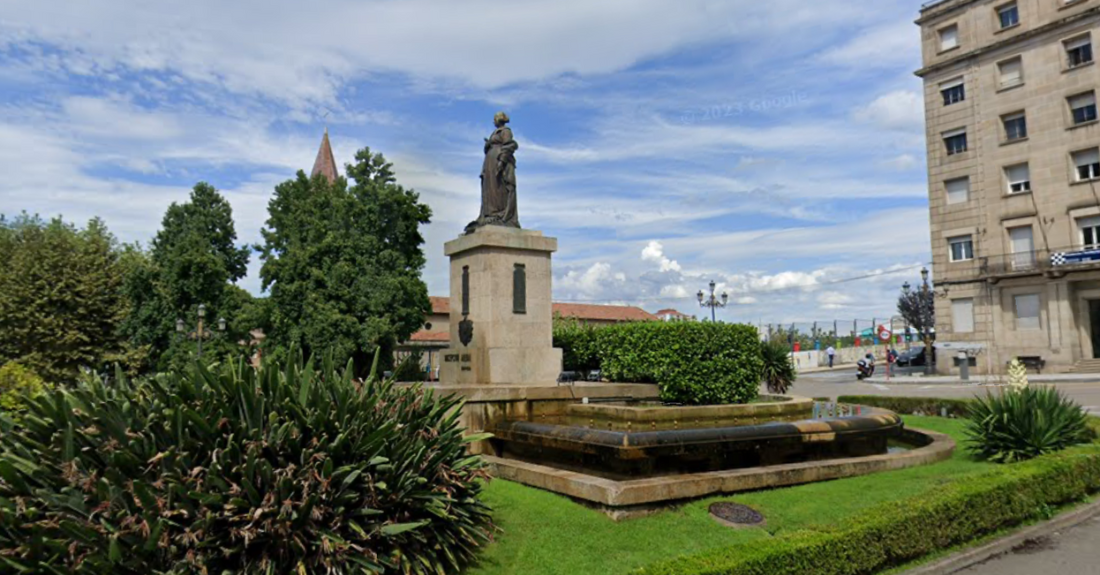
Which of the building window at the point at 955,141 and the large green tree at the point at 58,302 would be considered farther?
the building window at the point at 955,141

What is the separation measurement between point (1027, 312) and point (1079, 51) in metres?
12.4

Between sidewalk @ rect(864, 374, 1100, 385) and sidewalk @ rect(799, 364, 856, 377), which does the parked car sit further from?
sidewalk @ rect(864, 374, 1100, 385)

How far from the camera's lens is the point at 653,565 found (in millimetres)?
5555

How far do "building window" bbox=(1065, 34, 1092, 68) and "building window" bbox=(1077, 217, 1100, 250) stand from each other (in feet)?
23.7

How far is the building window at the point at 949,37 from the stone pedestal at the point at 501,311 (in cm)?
3456

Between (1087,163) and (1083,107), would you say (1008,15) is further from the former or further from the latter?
(1087,163)

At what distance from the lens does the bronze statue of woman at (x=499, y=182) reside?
1330 cm

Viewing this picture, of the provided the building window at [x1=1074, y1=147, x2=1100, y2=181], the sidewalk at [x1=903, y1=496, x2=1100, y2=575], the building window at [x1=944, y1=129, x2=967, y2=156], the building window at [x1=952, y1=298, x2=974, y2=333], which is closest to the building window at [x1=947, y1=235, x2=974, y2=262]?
the building window at [x1=952, y1=298, x2=974, y2=333]

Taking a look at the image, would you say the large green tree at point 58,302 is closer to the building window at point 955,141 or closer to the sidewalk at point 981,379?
the sidewalk at point 981,379

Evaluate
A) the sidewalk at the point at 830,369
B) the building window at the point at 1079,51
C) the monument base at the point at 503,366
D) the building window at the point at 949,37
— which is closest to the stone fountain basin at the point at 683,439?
the monument base at the point at 503,366

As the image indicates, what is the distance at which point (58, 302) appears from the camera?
31.3m

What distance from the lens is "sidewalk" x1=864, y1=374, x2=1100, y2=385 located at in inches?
1131

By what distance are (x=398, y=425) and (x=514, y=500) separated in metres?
2.18

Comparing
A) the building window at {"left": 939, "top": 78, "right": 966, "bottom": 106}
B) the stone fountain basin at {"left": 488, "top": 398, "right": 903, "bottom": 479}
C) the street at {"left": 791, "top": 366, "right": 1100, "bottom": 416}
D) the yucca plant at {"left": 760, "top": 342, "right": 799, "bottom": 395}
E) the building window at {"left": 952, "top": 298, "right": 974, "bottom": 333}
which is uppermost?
the building window at {"left": 939, "top": 78, "right": 966, "bottom": 106}
